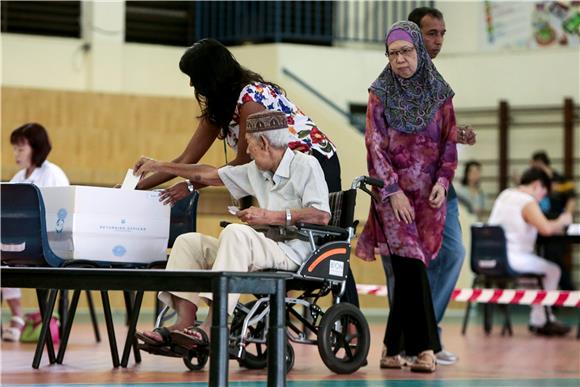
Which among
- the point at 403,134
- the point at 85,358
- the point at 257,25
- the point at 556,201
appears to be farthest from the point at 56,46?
the point at 403,134

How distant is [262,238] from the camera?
4.12 metres

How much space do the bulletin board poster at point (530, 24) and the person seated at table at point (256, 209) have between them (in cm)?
719

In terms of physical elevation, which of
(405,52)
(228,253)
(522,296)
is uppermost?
(405,52)

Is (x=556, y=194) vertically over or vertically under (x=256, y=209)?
over

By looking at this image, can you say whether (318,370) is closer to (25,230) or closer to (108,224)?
(108,224)

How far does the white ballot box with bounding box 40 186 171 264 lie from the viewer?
4.22 meters

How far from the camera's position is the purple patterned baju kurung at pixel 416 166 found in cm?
469

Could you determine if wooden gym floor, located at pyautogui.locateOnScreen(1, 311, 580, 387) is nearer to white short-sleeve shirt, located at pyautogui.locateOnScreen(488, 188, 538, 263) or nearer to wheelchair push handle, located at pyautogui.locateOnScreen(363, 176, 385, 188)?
wheelchair push handle, located at pyautogui.locateOnScreen(363, 176, 385, 188)

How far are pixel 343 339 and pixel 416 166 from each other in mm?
703

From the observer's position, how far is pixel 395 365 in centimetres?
Result: 480

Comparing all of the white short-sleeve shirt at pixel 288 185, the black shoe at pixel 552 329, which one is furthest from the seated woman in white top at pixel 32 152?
the black shoe at pixel 552 329

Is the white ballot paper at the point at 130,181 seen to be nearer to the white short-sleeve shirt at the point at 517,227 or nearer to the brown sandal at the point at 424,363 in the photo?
the brown sandal at the point at 424,363

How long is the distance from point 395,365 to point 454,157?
826mm

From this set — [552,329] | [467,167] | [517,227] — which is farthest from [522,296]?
[467,167]
